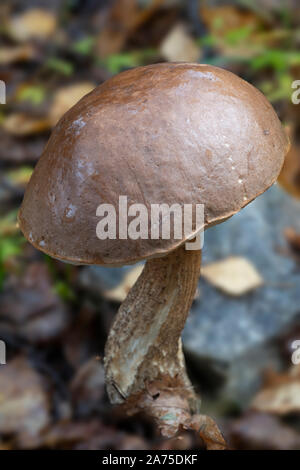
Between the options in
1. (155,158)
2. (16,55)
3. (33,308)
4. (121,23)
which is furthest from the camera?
(121,23)

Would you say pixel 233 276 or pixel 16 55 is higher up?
pixel 16 55

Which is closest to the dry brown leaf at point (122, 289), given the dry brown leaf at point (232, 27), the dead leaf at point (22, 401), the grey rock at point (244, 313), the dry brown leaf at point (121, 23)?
the grey rock at point (244, 313)

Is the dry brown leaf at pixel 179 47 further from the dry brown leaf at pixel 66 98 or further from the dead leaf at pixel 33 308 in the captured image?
the dead leaf at pixel 33 308

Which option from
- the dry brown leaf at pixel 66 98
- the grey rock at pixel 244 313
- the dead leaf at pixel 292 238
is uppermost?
the dry brown leaf at pixel 66 98

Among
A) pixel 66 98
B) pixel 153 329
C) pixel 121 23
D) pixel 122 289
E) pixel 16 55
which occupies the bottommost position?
pixel 153 329

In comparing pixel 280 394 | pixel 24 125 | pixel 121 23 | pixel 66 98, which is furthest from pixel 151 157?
pixel 121 23

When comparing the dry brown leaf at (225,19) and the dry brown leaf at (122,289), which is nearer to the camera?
the dry brown leaf at (122,289)

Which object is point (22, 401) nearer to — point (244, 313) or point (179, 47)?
point (244, 313)

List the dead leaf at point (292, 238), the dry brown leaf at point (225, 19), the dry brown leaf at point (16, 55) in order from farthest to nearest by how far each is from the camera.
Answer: the dry brown leaf at point (16, 55)
the dry brown leaf at point (225, 19)
the dead leaf at point (292, 238)
